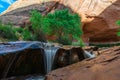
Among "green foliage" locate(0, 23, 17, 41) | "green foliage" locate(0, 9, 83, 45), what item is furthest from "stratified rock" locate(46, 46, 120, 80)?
"green foliage" locate(0, 23, 17, 41)

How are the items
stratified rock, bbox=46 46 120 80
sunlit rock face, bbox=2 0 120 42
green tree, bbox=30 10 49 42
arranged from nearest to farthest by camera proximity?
stratified rock, bbox=46 46 120 80 → green tree, bbox=30 10 49 42 → sunlit rock face, bbox=2 0 120 42

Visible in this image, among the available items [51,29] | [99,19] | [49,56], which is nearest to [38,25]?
[51,29]

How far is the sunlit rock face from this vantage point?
22.5 m

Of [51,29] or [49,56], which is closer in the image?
[49,56]

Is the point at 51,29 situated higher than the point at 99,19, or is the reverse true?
the point at 99,19

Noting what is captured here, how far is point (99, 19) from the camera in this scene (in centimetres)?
2245

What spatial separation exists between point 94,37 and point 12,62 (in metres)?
13.3

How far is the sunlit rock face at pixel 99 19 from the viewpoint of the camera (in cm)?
2248

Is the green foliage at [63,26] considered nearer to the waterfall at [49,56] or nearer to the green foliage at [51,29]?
the green foliage at [51,29]

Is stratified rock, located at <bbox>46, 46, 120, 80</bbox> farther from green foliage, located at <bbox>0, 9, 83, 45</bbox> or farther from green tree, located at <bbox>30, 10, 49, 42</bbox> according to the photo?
green tree, located at <bbox>30, 10, 49, 42</bbox>

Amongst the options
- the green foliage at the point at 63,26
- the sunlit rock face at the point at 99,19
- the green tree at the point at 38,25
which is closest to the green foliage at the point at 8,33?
the green tree at the point at 38,25

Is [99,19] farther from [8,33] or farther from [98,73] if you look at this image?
[98,73]

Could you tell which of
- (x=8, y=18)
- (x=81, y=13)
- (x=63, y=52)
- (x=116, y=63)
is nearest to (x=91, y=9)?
(x=81, y=13)

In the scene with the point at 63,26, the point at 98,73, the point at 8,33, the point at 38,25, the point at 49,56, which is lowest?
the point at 98,73
